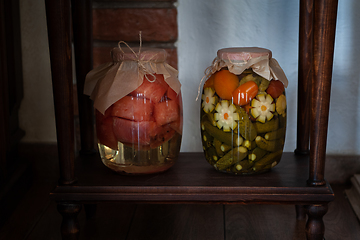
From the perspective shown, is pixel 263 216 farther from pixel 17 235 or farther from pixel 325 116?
pixel 17 235

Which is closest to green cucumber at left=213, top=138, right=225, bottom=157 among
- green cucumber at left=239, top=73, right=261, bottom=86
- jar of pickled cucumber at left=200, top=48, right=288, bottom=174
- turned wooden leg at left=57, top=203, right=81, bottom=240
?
jar of pickled cucumber at left=200, top=48, right=288, bottom=174

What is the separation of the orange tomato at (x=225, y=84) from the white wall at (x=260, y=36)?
0.32 m

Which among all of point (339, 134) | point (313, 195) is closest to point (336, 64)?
point (339, 134)

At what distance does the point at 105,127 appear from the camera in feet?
2.11

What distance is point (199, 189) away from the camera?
0.60 meters

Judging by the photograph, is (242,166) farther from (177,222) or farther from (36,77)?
(36,77)

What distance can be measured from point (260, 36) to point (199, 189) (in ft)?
1.59

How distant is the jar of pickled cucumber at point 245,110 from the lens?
61cm

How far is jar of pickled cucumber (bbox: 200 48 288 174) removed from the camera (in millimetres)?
605

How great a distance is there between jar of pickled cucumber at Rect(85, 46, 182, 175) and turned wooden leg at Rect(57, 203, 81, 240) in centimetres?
10

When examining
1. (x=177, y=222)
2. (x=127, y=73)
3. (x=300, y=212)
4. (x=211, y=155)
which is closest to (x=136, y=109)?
(x=127, y=73)

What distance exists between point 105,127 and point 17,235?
33 centimetres

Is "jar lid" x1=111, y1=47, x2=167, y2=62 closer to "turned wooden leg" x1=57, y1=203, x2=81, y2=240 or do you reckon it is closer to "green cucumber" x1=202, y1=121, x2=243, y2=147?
"green cucumber" x1=202, y1=121, x2=243, y2=147

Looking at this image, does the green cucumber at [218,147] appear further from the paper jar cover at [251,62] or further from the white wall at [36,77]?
the white wall at [36,77]
